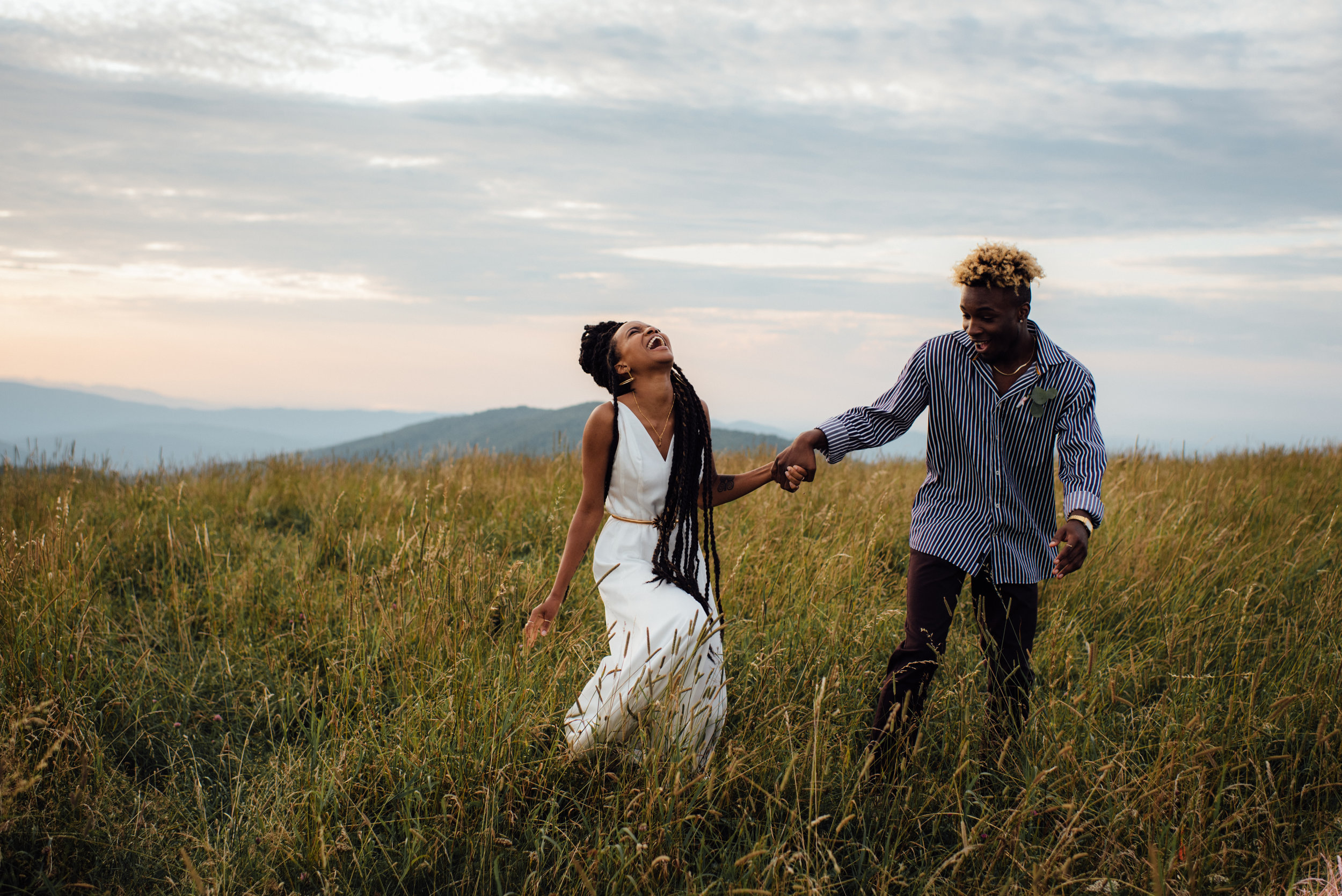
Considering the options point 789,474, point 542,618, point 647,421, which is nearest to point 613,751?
point 542,618

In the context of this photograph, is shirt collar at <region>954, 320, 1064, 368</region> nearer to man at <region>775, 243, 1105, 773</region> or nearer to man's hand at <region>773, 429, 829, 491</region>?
man at <region>775, 243, 1105, 773</region>

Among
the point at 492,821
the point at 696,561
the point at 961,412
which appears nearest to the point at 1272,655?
the point at 961,412

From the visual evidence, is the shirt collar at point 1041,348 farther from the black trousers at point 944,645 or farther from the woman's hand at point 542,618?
the woman's hand at point 542,618

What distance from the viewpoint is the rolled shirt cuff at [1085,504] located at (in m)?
2.80

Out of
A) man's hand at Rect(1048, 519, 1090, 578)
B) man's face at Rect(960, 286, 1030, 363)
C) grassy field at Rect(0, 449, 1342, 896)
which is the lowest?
grassy field at Rect(0, 449, 1342, 896)

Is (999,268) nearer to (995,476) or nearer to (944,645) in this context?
(995,476)

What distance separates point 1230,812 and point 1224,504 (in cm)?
455

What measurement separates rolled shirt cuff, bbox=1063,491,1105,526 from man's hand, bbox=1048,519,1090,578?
3.8 inches

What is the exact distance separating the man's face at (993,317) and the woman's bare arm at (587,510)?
1.37m

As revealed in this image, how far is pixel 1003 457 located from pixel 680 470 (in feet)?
3.99

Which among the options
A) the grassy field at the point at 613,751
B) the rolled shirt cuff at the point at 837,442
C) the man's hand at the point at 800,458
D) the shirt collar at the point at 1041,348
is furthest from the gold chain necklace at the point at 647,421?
the shirt collar at the point at 1041,348

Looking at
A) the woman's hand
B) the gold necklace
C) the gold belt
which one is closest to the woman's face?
the gold belt

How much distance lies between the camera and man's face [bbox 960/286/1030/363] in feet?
9.55

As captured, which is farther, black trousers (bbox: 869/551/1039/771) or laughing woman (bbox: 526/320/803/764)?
black trousers (bbox: 869/551/1039/771)
